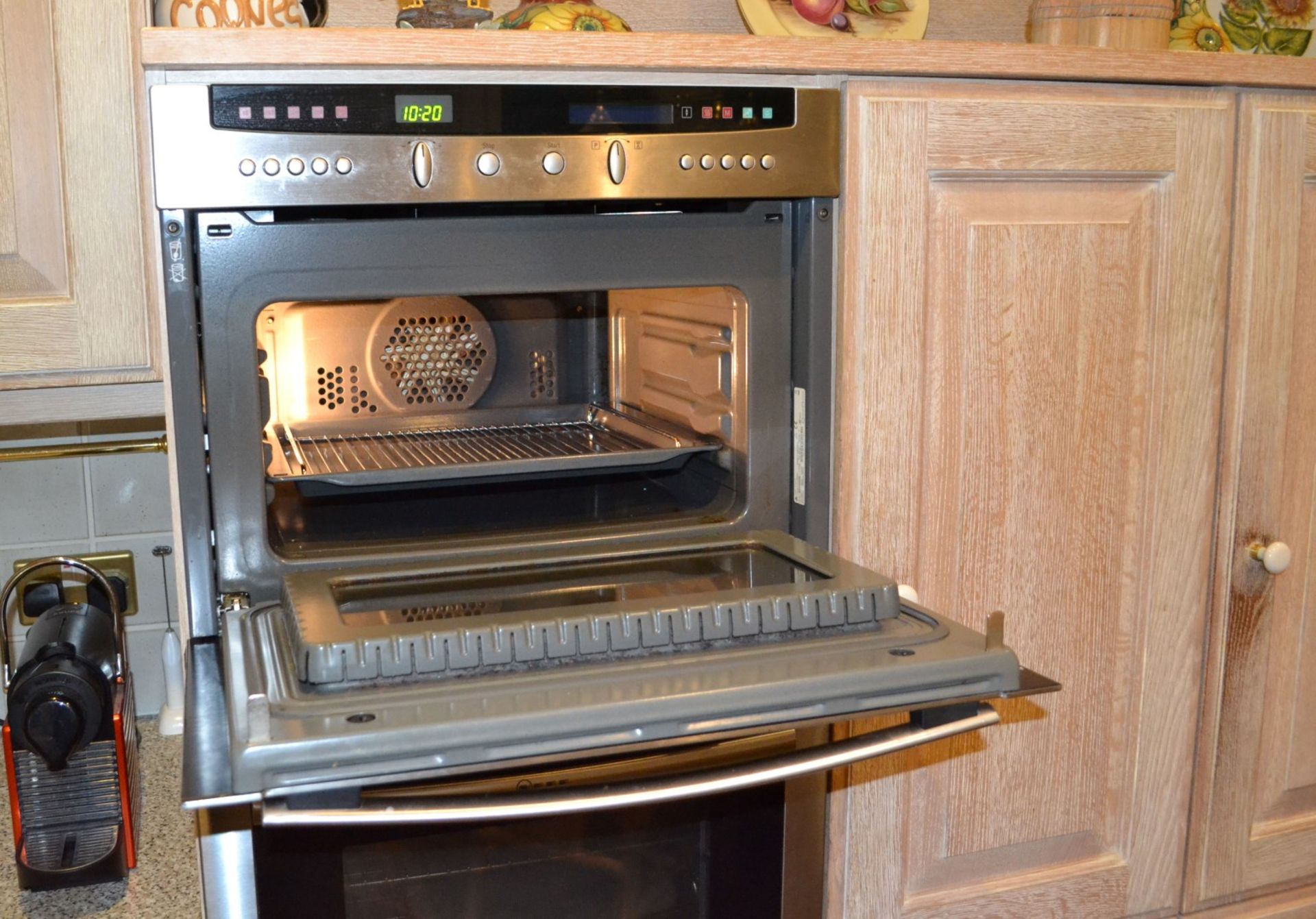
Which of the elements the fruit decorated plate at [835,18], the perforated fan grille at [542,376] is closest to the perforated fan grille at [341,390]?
the perforated fan grille at [542,376]

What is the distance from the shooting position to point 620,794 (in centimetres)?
85

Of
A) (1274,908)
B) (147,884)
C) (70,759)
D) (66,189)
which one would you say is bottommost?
(1274,908)

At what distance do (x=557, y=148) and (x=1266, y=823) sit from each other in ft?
3.32

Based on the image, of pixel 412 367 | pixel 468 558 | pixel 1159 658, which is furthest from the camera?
pixel 1159 658

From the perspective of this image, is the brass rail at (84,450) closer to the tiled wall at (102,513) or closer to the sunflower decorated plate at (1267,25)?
the tiled wall at (102,513)

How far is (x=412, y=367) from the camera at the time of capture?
1137mm

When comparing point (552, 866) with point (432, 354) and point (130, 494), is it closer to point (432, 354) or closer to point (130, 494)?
point (432, 354)

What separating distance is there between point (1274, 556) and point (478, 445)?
0.78 metres

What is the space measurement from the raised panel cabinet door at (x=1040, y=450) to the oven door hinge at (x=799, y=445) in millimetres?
31

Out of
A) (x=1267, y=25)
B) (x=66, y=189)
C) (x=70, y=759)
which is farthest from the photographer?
(x=1267, y=25)

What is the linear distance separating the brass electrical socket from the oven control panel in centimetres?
65

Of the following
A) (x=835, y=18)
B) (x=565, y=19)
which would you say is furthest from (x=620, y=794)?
(x=835, y=18)

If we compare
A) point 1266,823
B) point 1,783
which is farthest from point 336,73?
point 1266,823

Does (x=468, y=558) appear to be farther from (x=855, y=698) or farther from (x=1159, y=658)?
(x=1159, y=658)
